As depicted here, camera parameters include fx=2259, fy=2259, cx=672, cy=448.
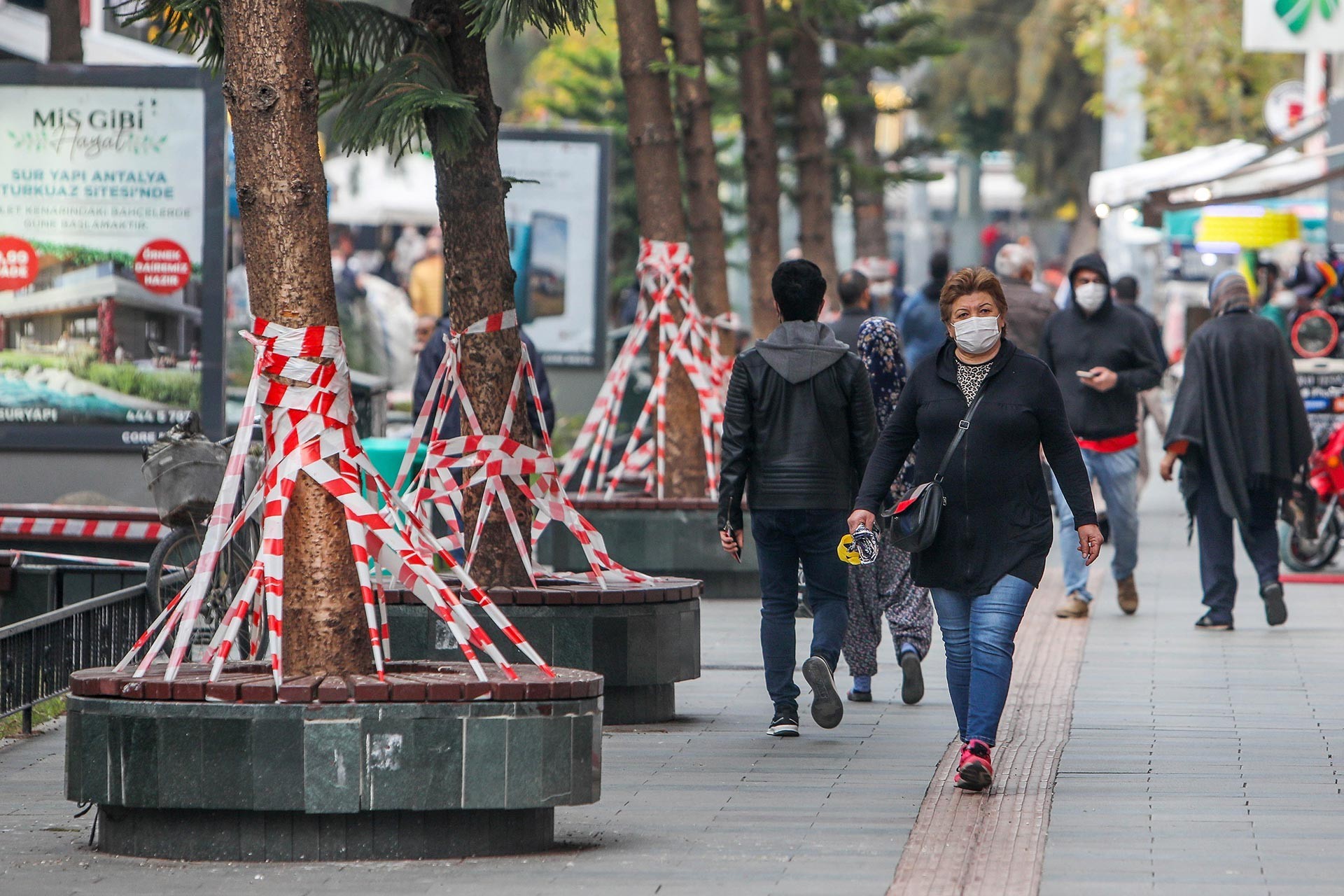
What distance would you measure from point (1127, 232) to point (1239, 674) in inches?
995

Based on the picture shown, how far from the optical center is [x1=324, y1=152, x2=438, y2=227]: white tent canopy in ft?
121

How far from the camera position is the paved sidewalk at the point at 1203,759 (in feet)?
19.2

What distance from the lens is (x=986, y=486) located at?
696 cm

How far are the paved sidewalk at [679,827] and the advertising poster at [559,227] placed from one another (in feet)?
32.7

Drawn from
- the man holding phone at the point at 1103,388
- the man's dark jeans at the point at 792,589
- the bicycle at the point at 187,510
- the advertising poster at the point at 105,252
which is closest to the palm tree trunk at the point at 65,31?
the advertising poster at the point at 105,252

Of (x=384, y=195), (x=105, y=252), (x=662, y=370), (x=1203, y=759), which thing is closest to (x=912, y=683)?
(x=1203, y=759)

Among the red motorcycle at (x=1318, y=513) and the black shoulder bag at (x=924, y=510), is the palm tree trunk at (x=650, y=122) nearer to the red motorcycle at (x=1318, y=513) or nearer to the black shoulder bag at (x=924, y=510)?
the red motorcycle at (x=1318, y=513)

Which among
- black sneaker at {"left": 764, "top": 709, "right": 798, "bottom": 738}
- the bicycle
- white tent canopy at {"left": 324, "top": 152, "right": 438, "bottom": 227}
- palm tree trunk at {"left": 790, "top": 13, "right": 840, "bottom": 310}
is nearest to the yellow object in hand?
black sneaker at {"left": 764, "top": 709, "right": 798, "bottom": 738}

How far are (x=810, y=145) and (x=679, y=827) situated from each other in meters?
11.7

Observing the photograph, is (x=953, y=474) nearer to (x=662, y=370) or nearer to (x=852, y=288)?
(x=852, y=288)

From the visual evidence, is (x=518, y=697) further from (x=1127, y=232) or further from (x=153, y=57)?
(x=1127, y=232)

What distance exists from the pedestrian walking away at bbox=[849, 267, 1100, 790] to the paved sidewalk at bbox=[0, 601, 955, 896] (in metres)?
0.47

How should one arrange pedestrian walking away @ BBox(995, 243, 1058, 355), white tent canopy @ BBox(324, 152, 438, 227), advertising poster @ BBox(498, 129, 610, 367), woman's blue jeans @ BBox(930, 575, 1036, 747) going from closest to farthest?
woman's blue jeans @ BBox(930, 575, 1036, 747) → pedestrian walking away @ BBox(995, 243, 1058, 355) → advertising poster @ BBox(498, 129, 610, 367) → white tent canopy @ BBox(324, 152, 438, 227)

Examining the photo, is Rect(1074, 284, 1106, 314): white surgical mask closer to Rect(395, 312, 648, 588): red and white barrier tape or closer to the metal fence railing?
Rect(395, 312, 648, 588): red and white barrier tape
